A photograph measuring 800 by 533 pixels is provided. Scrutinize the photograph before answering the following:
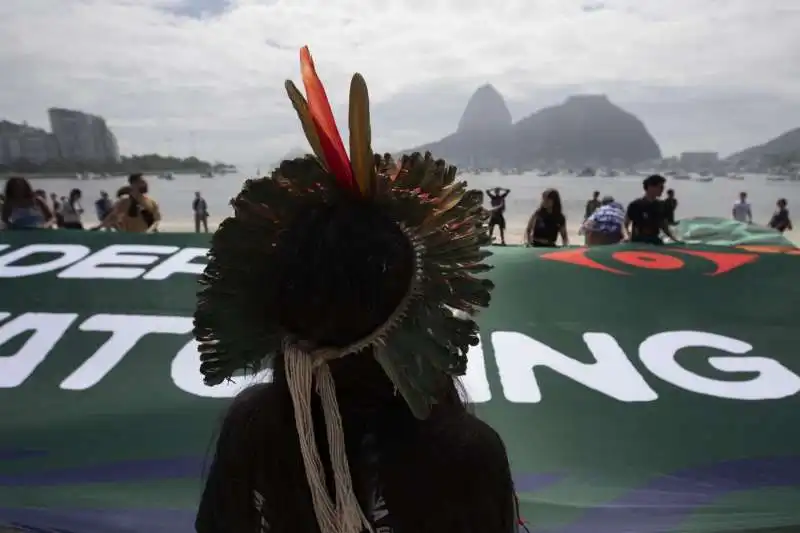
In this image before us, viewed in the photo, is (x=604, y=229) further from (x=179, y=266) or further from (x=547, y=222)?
(x=179, y=266)

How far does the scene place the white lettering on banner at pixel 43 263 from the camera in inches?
146

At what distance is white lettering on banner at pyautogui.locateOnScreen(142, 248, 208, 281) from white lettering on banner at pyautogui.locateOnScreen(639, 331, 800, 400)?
2.49 meters

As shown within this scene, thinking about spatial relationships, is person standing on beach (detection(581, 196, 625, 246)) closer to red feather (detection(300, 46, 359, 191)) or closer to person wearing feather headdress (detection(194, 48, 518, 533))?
person wearing feather headdress (detection(194, 48, 518, 533))

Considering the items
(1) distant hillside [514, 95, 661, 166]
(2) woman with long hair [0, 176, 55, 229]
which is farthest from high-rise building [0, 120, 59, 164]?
(1) distant hillside [514, 95, 661, 166]

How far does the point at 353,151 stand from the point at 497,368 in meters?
2.30

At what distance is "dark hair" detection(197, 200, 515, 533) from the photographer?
85 cm

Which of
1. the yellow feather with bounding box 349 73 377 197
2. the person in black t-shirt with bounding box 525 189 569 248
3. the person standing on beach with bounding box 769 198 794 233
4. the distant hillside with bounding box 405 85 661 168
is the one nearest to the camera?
the yellow feather with bounding box 349 73 377 197

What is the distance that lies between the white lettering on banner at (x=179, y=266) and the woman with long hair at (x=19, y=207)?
7.68 ft

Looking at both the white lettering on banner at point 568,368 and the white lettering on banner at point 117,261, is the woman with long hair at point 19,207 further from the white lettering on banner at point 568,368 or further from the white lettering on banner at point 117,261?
the white lettering on banner at point 568,368

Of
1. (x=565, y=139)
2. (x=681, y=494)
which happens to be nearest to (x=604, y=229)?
(x=681, y=494)

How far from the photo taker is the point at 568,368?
3037 mm

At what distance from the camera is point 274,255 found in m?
0.91

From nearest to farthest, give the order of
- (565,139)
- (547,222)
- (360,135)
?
A: (360,135)
(547,222)
(565,139)

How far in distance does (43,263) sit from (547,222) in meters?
3.93
